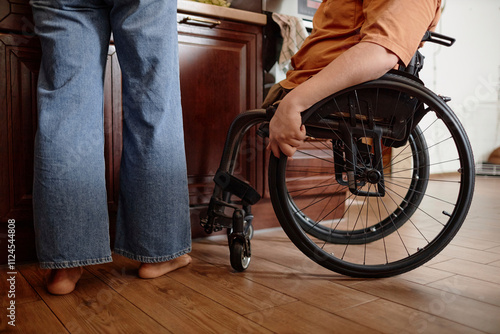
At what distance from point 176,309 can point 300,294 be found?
0.94 ft

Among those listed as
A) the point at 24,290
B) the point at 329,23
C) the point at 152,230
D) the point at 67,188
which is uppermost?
the point at 329,23

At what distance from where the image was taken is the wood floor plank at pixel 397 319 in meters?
0.83

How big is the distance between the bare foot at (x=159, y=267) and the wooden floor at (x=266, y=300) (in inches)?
0.7

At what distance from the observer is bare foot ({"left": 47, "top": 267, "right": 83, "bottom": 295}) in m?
1.02

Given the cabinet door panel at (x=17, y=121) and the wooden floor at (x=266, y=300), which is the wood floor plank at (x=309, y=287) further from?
the cabinet door panel at (x=17, y=121)

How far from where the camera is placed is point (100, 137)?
3.52 feet

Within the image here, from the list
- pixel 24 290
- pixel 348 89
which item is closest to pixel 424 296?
pixel 348 89

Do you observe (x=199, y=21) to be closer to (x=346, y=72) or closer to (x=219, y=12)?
(x=219, y=12)

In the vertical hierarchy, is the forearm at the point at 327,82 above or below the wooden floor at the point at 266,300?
above

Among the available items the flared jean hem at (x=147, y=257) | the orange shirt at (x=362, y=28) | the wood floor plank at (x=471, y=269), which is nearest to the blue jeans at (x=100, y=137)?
the flared jean hem at (x=147, y=257)

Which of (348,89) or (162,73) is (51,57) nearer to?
(162,73)

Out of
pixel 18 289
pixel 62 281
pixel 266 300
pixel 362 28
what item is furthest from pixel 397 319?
pixel 18 289

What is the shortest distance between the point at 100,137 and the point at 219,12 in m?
0.70

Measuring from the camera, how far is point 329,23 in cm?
109
